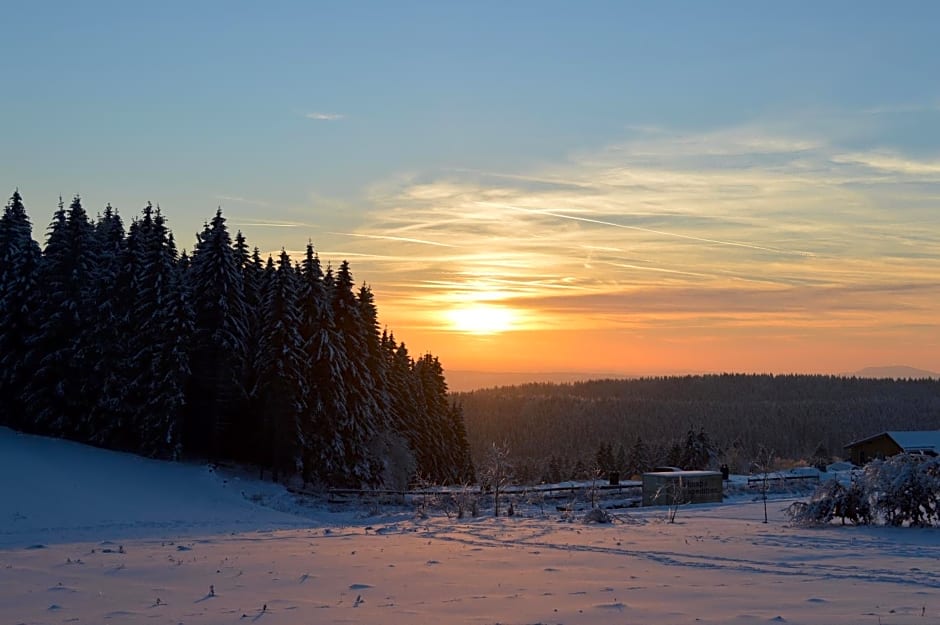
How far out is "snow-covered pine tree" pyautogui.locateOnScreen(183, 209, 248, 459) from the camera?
4550 cm

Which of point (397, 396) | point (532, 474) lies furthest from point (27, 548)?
Result: point (532, 474)

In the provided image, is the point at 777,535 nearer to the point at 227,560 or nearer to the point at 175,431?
the point at 227,560

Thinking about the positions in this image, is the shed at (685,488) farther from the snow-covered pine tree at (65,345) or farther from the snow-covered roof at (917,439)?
the snow-covered roof at (917,439)

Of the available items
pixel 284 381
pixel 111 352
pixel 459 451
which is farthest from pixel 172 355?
pixel 459 451

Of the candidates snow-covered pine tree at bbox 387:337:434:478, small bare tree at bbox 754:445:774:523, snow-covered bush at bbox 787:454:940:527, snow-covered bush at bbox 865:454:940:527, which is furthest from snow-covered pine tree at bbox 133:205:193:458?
snow-covered bush at bbox 865:454:940:527

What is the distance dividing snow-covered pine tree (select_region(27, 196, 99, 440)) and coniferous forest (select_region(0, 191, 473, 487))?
7 cm

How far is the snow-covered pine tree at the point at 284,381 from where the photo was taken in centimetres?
4600

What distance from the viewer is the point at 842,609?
11195mm

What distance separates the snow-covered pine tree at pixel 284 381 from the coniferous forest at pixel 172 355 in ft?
0.26

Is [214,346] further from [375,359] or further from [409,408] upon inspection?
[409,408]

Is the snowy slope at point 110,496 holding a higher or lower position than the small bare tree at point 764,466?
lower

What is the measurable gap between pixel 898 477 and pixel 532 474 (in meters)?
83.8

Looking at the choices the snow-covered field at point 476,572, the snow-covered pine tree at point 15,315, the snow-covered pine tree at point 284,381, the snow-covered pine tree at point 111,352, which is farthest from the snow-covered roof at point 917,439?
the snow-covered pine tree at point 15,315

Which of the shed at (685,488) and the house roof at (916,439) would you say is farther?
the house roof at (916,439)
